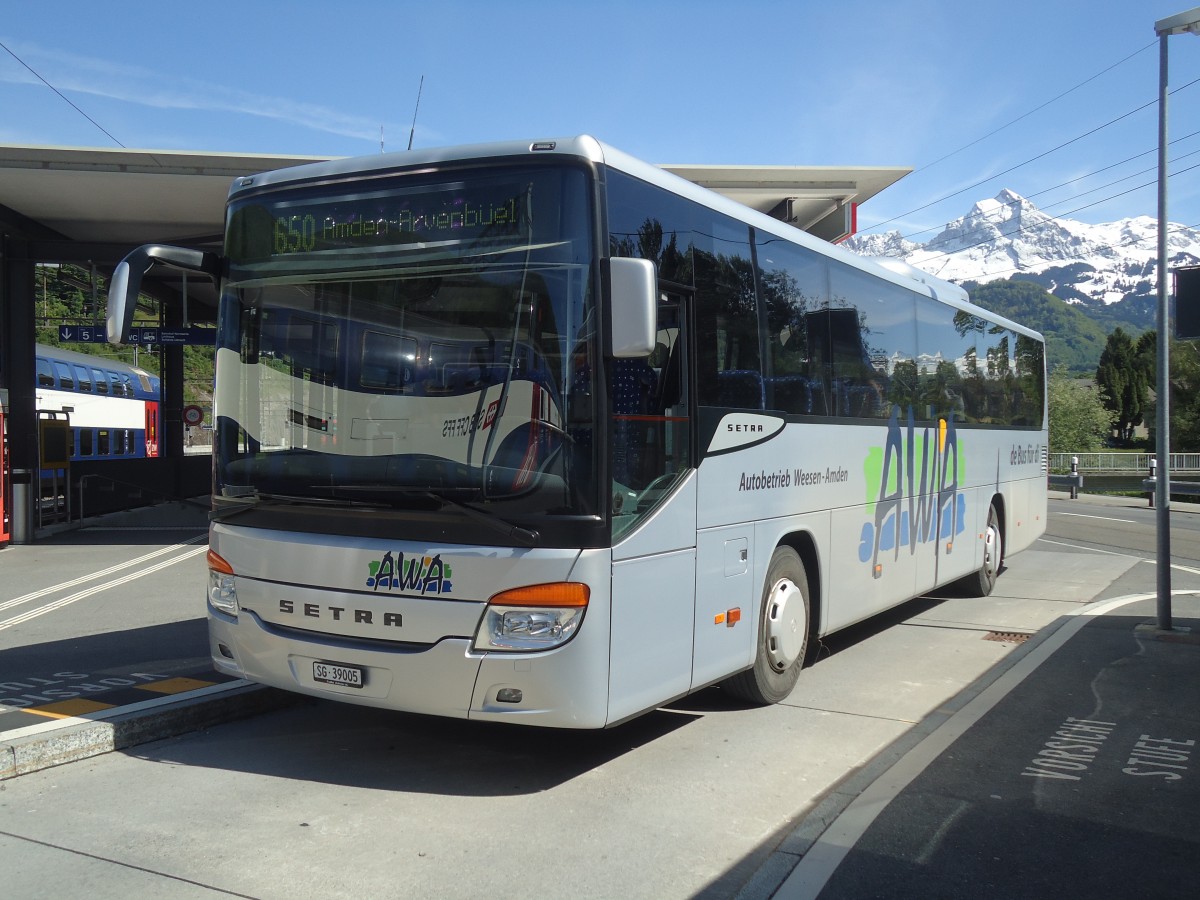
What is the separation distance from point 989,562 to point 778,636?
647 centimetres

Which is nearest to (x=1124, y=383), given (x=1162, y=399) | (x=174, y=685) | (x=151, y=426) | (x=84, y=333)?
(x=151, y=426)

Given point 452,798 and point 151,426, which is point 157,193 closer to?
point 452,798

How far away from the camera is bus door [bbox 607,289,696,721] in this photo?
17.8ft

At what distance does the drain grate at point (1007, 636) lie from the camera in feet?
32.8

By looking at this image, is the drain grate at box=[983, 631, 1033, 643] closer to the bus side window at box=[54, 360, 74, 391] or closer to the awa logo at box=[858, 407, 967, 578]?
the awa logo at box=[858, 407, 967, 578]

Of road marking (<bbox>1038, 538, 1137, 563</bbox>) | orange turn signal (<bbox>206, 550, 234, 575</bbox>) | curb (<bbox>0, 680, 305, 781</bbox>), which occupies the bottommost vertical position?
road marking (<bbox>1038, 538, 1137, 563</bbox>)

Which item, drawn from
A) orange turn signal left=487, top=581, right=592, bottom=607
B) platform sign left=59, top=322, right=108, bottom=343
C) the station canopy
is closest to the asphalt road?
orange turn signal left=487, top=581, right=592, bottom=607

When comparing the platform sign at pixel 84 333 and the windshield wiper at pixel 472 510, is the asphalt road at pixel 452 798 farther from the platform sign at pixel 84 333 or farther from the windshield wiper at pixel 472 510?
the platform sign at pixel 84 333

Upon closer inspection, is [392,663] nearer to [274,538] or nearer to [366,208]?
[274,538]

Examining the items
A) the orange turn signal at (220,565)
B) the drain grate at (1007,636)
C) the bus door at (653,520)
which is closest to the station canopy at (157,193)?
the drain grate at (1007,636)

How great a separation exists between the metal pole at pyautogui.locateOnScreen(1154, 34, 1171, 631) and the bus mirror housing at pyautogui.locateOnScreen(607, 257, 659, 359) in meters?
6.66

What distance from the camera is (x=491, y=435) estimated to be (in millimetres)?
5289

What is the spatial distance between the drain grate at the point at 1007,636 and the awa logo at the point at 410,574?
257 inches

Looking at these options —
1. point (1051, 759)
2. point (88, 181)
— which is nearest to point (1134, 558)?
point (1051, 759)
